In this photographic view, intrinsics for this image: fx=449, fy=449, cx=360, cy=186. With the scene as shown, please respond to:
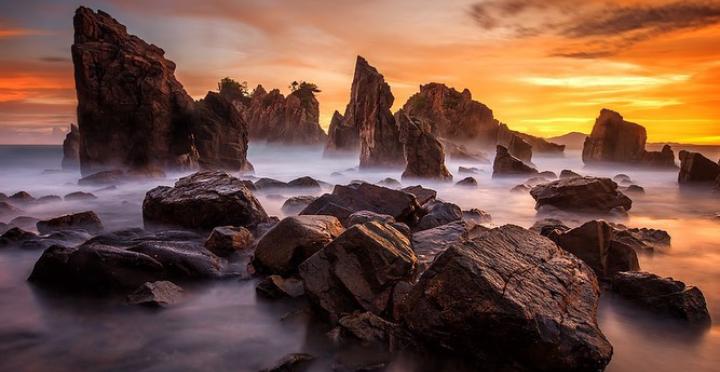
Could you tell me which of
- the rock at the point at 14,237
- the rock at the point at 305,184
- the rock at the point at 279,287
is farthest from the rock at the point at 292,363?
the rock at the point at 305,184

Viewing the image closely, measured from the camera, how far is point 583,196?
16625 mm

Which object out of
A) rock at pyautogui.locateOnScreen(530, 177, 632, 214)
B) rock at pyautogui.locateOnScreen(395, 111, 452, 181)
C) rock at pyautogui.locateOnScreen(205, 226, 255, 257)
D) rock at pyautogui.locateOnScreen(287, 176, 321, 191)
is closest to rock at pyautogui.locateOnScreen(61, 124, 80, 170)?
rock at pyautogui.locateOnScreen(287, 176, 321, 191)

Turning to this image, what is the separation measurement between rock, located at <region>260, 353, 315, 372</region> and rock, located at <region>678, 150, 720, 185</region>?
3635cm

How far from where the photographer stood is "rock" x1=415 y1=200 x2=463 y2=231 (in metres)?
11.5

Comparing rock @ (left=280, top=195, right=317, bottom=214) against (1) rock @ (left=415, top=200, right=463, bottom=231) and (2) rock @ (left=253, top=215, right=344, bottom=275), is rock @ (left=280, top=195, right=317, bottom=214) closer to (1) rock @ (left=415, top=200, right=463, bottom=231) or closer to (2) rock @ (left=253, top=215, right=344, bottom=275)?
(1) rock @ (left=415, top=200, right=463, bottom=231)

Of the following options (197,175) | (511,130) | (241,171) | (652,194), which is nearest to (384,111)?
Answer: (241,171)

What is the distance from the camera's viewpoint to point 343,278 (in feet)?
19.6

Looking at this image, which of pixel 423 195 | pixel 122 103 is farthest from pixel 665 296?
pixel 122 103

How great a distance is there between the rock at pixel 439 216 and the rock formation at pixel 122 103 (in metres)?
23.5

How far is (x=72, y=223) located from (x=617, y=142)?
6704 centimetres

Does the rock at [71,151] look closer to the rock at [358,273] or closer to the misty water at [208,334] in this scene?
the misty water at [208,334]

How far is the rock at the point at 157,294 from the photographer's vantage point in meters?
6.67

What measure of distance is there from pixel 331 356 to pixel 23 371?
3476 mm

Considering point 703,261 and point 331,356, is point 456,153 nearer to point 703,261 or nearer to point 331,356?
point 703,261
